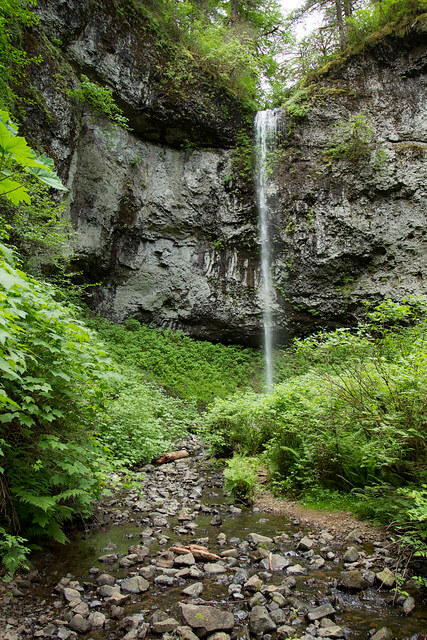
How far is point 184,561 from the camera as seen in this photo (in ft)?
10.3

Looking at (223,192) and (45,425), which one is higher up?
(223,192)

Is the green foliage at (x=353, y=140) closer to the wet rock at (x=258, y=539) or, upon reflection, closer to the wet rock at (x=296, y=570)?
the wet rock at (x=258, y=539)

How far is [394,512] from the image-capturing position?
11.3 ft

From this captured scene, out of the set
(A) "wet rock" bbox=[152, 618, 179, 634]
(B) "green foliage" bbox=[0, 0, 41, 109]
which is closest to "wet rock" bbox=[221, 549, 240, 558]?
(A) "wet rock" bbox=[152, 618, 179, 634]

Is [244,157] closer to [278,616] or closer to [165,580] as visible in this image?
[165,580]

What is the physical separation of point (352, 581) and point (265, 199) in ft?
47.3

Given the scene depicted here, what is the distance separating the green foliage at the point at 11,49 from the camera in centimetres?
820

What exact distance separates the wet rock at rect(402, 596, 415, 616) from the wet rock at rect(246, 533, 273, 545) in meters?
1.39

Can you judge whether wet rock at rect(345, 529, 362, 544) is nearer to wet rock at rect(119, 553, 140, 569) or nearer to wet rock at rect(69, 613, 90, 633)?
wet rock at rect(119, 553, 140, 569)

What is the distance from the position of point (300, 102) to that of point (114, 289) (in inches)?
449

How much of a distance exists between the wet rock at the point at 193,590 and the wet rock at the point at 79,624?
74 centimetres

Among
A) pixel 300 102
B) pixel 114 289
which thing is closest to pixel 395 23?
pixel 300 102

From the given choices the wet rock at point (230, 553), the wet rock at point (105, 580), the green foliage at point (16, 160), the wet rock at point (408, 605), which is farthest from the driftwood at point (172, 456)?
the green foliage at point (16, 160)

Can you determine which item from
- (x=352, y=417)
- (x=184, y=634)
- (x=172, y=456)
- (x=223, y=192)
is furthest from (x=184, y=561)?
(x=223, y=192)
